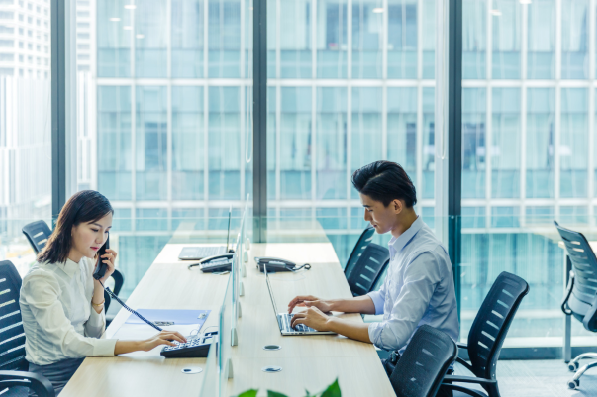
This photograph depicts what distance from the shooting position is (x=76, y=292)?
215 centimetres

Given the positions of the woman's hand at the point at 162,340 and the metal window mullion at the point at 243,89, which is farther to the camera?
the metal window mullion at the point at 243,89

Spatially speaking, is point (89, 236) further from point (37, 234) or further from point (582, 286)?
point (582, 286)

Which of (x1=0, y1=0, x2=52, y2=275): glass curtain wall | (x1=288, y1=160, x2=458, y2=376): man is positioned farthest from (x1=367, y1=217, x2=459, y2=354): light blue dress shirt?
(x1=0, y1=0, x2=52, y2=275): glass curtain wall

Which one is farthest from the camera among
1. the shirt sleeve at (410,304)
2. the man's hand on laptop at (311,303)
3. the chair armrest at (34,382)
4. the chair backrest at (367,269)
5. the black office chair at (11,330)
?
the chair backrest at (367,269)

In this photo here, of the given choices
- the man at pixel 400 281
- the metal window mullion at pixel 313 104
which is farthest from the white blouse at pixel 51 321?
the metal window mullion at pixel 313 104

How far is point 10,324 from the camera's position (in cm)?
232

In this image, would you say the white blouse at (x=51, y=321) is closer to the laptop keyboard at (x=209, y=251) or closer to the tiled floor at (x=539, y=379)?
the laptop keyboard at (x=209, y=251)

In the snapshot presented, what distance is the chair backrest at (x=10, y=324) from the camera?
2258 millimetres

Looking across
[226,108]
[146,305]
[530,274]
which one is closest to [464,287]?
[530,274]

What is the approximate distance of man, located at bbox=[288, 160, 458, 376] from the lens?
2004 millimetres

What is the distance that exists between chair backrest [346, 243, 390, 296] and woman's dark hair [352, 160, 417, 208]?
2.75 ft

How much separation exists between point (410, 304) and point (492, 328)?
0.36 meters

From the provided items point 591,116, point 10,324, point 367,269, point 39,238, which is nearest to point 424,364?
point 367,269

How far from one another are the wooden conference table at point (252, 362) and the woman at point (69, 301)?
0.07m
